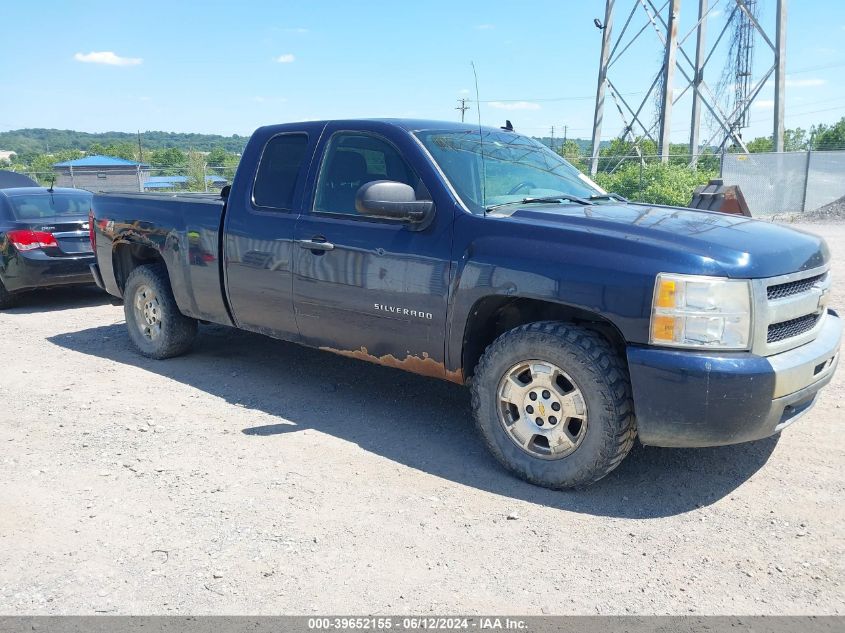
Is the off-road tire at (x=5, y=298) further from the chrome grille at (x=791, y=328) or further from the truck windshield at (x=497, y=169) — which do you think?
the chrome grille at (x=791, y=328)

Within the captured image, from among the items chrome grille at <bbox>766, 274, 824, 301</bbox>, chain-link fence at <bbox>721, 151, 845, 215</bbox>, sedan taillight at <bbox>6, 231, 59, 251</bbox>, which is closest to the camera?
chrome grille at <bbox>766, 274, 824, 301</bbox>

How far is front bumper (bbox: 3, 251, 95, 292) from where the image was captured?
344 inches

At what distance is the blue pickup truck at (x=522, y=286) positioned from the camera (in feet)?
11.0

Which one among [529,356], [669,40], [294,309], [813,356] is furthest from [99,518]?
[669,40]

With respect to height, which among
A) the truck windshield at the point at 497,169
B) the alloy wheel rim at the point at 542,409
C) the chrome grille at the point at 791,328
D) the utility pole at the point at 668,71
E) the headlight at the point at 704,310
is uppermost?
the utility pole at the point at 668,71

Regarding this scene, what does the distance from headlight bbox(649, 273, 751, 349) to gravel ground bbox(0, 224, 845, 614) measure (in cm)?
93

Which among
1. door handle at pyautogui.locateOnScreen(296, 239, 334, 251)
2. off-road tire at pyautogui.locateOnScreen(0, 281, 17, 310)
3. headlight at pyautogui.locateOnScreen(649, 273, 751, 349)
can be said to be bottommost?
off-road tire at pyautogui.locateOnScreen(0, 281, 17, 310)

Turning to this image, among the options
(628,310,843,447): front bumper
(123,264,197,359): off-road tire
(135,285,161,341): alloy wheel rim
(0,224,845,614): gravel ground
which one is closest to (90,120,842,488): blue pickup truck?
(628,310,843,447): front bumper

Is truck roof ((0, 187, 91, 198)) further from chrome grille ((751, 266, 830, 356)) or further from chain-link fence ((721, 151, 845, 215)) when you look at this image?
chain-link fence ((721, 151, 845, 215))

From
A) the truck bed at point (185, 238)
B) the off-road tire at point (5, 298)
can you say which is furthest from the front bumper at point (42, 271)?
the truck bed at point (185, 238)

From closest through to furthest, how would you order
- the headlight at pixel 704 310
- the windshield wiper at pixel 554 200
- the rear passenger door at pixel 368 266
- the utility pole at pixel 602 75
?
1. the headlight at pixel 704 310
2. the rear passenger door at pixel 368 266
3. the windshield wiper at pixel 554 200
4. the utility pole at pixel 602 75

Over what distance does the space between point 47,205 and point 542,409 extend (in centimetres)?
808

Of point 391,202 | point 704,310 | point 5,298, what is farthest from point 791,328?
point 5,298

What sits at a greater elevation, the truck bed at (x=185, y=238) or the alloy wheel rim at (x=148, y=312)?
the truck bed at (x=185, y=238)
